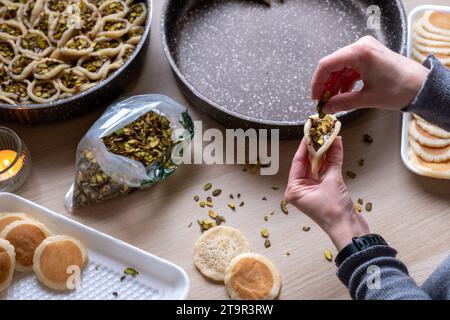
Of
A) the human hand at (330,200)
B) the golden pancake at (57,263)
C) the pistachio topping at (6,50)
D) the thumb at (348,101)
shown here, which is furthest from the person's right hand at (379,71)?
the pistachio topping at (6,50)

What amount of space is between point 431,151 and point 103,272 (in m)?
0.75

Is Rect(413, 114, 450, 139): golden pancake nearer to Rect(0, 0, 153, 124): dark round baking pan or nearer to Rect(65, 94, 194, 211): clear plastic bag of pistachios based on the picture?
Rect(65, 94, 194, 211): clear plastic bag of pistachios

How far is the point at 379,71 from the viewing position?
1.08 m

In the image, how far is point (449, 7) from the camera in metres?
1.45

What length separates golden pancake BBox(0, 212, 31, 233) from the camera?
1194 millimetres

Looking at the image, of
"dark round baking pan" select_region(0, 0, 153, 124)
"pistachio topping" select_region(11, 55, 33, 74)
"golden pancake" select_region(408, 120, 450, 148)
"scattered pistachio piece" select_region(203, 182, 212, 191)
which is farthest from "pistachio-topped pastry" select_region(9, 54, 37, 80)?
"golden pancake" select_region(408, 120, 450, 148)

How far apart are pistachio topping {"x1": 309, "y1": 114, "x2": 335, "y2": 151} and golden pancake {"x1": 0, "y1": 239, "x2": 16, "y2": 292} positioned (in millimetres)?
637

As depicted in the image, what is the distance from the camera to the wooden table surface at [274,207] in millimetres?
1209

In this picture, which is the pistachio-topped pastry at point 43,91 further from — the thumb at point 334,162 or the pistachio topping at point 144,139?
the thumb at point 334,162

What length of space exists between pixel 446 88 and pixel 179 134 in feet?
1.79

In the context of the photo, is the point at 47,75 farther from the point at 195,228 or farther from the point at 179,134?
the point at 195,228

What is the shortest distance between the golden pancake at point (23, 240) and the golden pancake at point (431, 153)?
83cm
